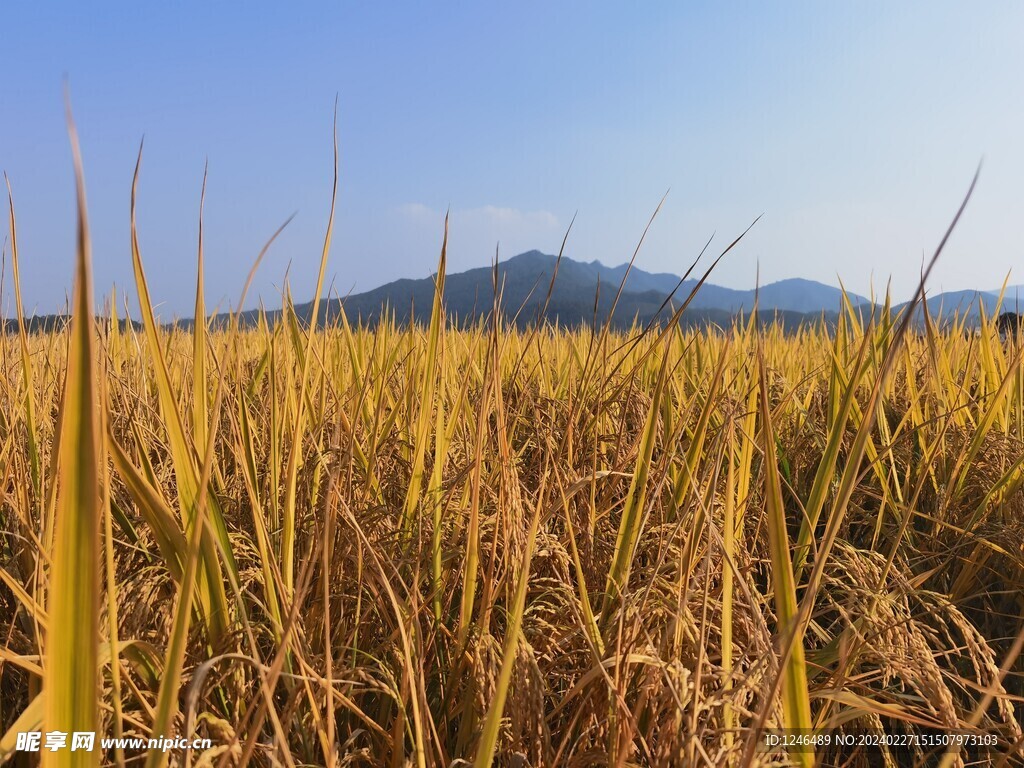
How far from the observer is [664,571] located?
0.88 metres

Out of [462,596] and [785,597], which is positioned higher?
[785,597]

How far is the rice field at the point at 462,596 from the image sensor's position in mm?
451

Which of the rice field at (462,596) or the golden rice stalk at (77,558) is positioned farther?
the rice field at (462,596)

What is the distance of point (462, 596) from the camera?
2.46 feet

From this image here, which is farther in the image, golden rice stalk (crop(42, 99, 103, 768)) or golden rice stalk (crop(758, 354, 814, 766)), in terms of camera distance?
golden rice stalk (crop(758, 354, 814, 766))

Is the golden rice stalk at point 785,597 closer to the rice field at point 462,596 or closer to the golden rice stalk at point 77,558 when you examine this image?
the rice field at point 462,596

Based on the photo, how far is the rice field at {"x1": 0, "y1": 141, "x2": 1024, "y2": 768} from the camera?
45 cm

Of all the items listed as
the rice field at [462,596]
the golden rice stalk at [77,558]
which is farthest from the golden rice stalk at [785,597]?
the golden rice stalk at [77,558]

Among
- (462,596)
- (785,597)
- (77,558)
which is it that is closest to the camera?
(77,558)

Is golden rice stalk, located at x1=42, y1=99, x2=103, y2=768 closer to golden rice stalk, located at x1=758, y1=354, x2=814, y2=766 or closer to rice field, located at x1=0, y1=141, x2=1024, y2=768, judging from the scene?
rice field, located at x1=0, y1=141, x2=1024, y2=768

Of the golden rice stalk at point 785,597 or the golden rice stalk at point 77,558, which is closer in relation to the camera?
the golden rice stalk at point 77,558

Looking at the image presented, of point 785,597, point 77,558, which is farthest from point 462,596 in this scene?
point 77,558

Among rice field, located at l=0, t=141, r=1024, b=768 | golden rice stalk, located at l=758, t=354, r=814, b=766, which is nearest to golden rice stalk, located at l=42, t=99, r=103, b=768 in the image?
rice field, located at l=0, t=141, r=1024, b=768

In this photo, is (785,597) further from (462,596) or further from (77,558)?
(77,558)
